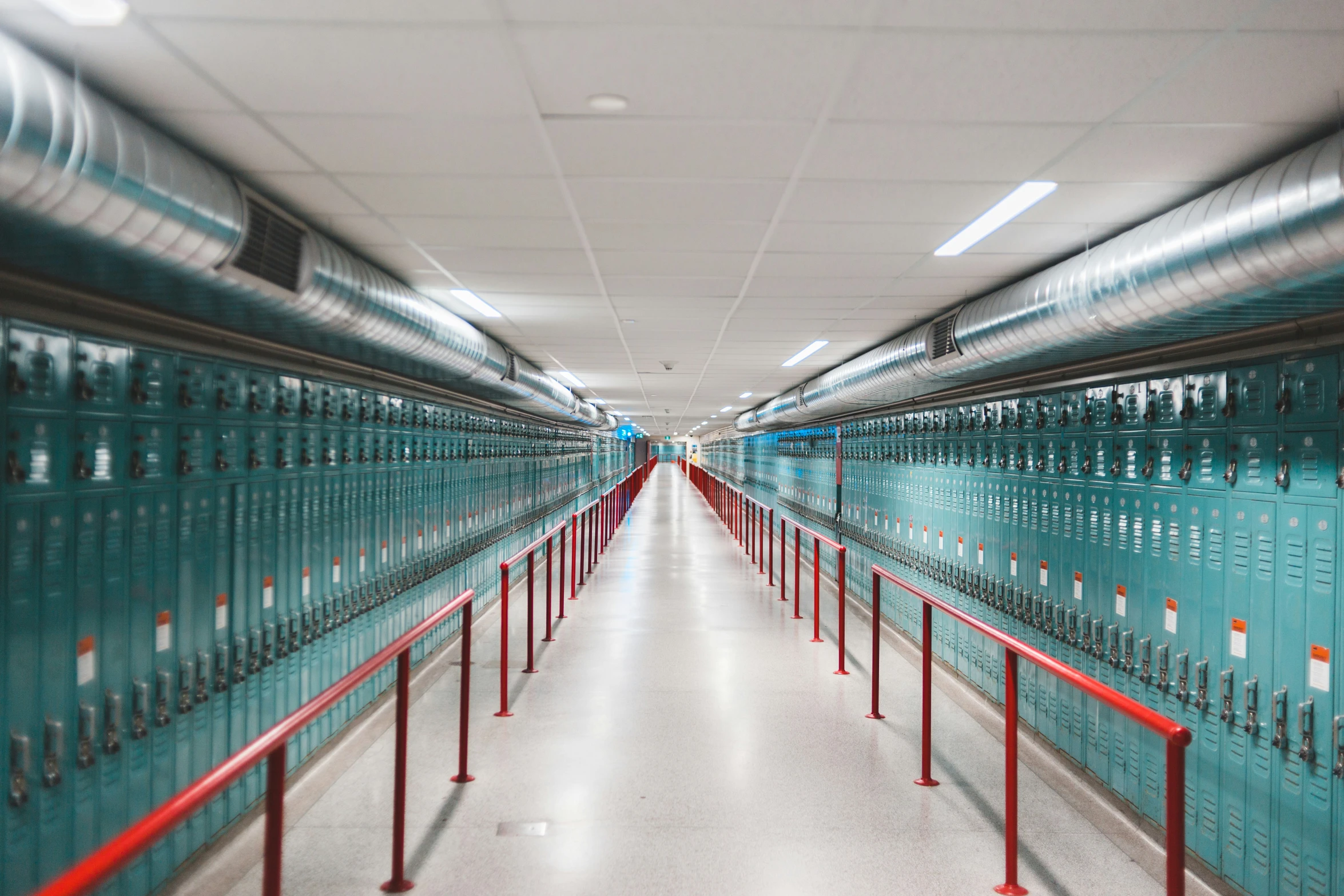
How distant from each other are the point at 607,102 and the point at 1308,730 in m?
3.08

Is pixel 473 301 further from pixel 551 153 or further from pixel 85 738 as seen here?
pixel 85 738

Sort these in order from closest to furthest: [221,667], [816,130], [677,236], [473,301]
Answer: [816,130] → [221,667] → [677,236] → [473,301]

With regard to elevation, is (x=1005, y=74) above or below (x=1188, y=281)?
above

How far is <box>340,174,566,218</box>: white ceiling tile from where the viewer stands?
8.18ft

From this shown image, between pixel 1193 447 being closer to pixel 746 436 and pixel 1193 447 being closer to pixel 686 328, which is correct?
pixel 686 328

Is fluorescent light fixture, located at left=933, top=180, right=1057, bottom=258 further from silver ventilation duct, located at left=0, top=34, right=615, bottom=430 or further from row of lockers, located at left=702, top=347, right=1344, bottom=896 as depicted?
silver ventilation duct, located at left=0, top=34, right=615, bottom=430

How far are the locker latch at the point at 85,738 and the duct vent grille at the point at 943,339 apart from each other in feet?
14.2

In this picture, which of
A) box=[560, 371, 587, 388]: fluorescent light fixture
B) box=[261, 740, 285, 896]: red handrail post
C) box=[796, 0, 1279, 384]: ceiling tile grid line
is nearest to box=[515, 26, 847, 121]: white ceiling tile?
box=[796, 0, 1279, 384]: ceiling tile grid line

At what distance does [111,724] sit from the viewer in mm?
2316

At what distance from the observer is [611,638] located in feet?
18.8

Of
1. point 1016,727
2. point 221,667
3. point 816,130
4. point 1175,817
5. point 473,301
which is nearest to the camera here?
point 1175,817

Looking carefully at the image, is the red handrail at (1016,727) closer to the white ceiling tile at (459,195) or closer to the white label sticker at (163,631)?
the white ceiling tile at (459,195)

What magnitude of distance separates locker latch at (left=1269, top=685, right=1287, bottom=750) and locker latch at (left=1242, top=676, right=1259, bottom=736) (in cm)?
8

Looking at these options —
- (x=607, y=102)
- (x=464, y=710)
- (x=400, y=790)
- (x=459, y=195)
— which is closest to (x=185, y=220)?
(x=459, y=195)
